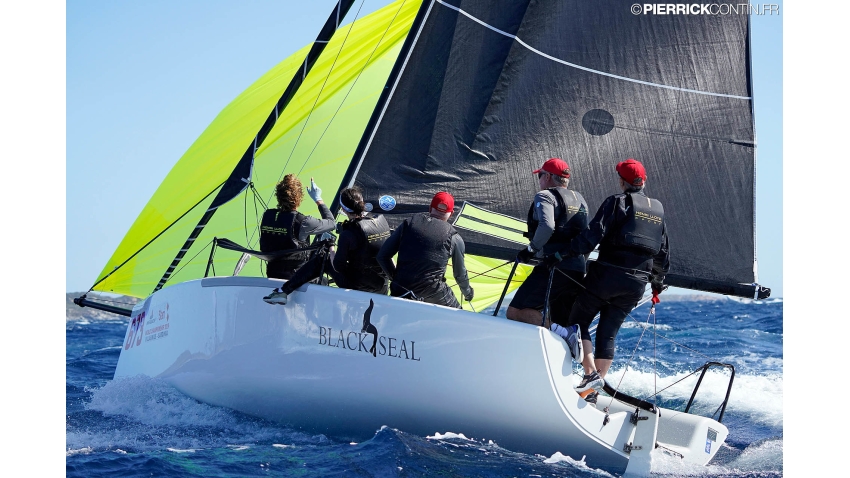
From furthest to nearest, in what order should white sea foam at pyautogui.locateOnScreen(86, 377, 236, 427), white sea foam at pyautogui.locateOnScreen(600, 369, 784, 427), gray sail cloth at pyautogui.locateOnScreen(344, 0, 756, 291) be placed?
white sea foam at pyautogui.locateOnScreen(600, 369, 784, 427), gray sail cloth at pyautogui.locateOnScreen(344, 0, 756, 291), white sea foam at pyautogui.locateOnScreen(86, 377, 236, 427)

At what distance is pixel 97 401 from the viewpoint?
6.40 metres

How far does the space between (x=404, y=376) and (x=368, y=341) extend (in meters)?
0.29

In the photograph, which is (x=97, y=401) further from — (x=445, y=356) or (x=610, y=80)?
(x=610, y=80)

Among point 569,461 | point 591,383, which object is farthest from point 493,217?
point 569,461

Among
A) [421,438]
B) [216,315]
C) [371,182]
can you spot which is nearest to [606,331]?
[421,438]

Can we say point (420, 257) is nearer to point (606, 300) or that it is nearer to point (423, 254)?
point (423, 254)

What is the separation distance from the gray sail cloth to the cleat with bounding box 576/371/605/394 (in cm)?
164

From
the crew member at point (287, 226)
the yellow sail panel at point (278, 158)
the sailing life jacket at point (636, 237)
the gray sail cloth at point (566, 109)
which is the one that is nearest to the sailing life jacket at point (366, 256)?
the crew member at point (287, 226)

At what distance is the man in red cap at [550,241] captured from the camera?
16.4 ft

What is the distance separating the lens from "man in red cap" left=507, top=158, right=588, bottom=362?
5.00 m

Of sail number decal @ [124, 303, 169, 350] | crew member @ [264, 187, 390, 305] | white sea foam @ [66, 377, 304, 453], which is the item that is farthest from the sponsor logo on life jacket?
sail number decal @ [124, 303, 169, 350]

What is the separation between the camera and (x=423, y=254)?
518 centimetres

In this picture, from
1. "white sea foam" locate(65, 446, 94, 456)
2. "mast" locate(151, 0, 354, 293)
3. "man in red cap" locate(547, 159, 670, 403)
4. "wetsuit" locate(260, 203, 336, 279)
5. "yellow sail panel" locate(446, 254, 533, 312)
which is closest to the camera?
"white sea foam" locate(65, 446, 94, 456)

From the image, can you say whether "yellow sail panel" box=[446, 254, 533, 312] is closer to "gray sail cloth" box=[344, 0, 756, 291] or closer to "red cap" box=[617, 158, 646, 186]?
"gray sail cloth" box=[344, 0, 756, 291]
